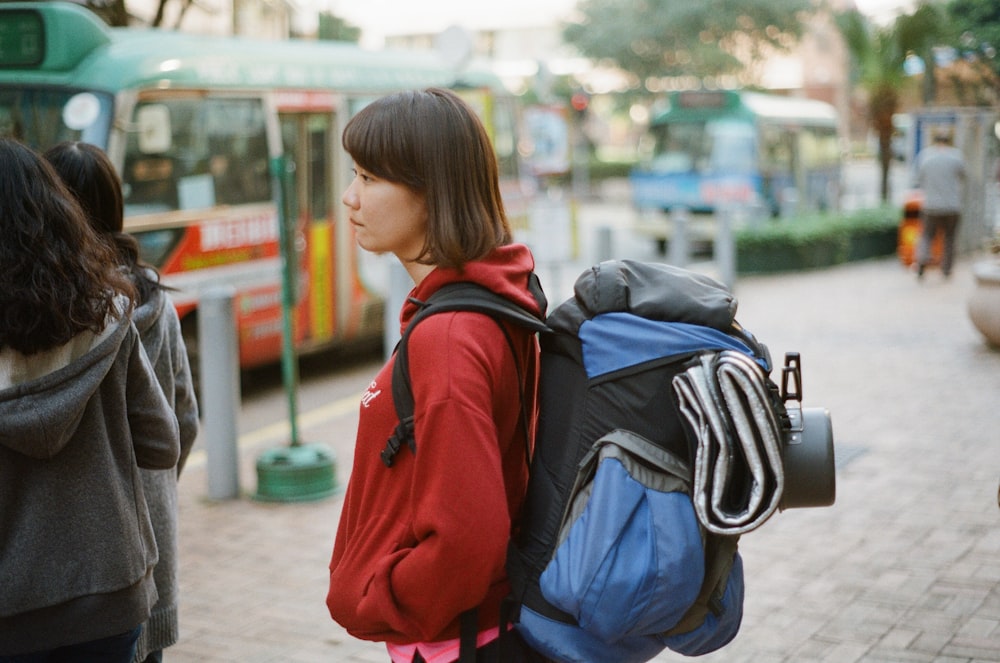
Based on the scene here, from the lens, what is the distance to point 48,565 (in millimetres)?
2332

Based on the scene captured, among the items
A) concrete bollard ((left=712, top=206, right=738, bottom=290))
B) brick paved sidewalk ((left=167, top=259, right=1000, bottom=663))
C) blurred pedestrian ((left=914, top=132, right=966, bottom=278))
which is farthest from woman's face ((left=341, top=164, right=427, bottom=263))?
blurred pedestrian ((left=914, top=132, right=966, bottom=278))

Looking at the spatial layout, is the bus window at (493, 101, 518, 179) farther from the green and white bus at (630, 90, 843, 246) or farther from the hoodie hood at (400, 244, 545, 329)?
the hoodie hood at (400, 244, 545, 329)

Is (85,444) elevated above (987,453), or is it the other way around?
(85,444)

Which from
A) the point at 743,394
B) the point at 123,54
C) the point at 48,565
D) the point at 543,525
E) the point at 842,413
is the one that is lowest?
the point at 842,413

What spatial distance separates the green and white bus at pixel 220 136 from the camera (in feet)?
26.0

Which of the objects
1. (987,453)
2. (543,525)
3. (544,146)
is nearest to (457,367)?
(543,525)

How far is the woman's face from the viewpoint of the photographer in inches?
78.4

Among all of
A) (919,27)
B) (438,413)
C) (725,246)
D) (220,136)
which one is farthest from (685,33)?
(438,413)

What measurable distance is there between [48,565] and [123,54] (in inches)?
252

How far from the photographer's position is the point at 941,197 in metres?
14.7

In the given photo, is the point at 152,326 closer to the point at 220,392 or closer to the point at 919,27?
the point at 220,392

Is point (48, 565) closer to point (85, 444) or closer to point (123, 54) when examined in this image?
point (85, 444)

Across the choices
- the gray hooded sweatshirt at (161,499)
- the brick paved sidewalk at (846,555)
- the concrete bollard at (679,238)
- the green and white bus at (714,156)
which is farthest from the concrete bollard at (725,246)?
the gray hooded sweatshirt at (161,499)


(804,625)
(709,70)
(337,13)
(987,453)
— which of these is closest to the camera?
(804,625)
